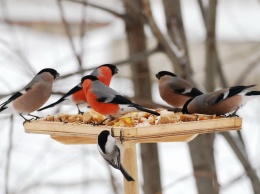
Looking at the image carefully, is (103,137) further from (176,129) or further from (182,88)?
(182,88)

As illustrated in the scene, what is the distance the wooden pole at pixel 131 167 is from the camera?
221 centimetres

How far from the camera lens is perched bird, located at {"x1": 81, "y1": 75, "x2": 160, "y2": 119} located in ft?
7.32

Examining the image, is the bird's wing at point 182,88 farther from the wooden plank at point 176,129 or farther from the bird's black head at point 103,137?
the bird's black head at point 103,137

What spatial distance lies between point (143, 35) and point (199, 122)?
1535 millimetres

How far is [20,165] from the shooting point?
542cm

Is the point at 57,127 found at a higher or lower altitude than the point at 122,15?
lower

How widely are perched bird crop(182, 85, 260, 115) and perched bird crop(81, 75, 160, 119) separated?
0.73 ft

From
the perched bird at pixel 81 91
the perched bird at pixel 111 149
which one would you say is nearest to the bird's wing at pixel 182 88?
the perched bird at pixel 81 91

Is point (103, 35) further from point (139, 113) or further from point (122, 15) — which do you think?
point (139, 113)

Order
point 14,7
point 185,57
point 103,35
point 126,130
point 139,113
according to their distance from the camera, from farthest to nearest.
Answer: point 14,7
point 103,35
point 185,57
point 139,113
point 126,130

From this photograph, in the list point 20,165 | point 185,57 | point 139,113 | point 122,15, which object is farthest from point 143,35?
point 20,165

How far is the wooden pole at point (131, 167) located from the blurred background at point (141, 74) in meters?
0.36

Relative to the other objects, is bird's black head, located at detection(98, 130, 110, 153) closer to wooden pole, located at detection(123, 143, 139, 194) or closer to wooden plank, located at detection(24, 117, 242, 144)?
wooden plank, located at detection(24, 117, 242, 144)

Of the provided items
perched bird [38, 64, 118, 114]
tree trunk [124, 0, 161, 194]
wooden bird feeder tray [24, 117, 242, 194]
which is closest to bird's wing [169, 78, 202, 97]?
perched bird [38, 64, 118, 114]
